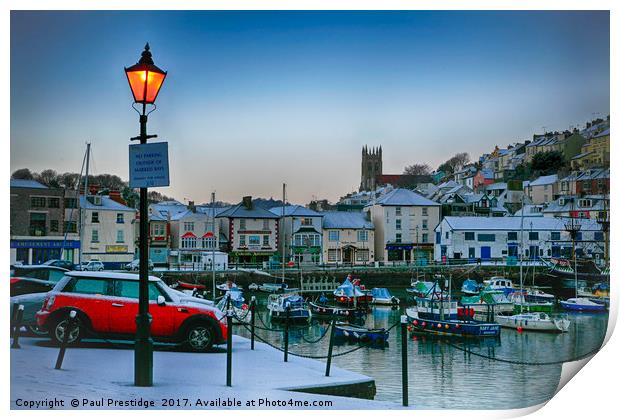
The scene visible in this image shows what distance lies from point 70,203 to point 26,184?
0.48 meters

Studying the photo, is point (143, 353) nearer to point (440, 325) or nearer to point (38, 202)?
point (38, 202)

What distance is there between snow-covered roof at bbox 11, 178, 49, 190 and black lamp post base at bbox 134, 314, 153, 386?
1.77 m

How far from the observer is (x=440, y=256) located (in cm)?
832

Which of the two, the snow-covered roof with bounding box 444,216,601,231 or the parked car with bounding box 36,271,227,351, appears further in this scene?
the snow-covered roof with bounding box 444,216,601,231

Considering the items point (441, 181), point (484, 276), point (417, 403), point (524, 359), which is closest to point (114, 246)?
point (417, 403)

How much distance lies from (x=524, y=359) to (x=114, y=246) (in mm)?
6986

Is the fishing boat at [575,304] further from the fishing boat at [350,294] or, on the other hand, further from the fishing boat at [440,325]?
the fishing boat at [350,294]

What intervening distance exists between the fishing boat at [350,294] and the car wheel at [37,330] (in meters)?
3.74

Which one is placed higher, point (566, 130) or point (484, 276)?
point (566, 130)

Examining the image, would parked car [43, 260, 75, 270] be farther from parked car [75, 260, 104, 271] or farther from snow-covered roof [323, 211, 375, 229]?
snow-covered roof [323, 211, 375, 229]

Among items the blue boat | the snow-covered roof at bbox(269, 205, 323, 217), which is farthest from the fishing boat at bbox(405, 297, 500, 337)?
the snow-covered roof at bbox(269, 205, 323, 217)

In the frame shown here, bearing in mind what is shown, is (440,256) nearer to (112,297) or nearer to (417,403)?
(417,403)

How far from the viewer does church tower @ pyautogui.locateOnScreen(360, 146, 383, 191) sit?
6.14 m

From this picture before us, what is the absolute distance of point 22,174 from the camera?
5.20 meters
